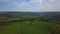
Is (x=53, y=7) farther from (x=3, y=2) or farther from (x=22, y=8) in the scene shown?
(x=3, y=2)

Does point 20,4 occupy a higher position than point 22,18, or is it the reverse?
point 20,4

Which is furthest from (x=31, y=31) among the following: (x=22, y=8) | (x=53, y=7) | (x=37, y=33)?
(x=53, y=7)

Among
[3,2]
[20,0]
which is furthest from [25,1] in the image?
[3,2]

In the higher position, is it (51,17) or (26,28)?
(51,17)

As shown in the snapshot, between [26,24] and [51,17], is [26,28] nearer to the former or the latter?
[26,24]

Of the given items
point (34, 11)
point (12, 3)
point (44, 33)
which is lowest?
point (44, 33)

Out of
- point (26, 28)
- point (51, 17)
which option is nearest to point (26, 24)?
point (26, 28)

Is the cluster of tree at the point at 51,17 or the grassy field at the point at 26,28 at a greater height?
the cluster of tree at the point at 51,17

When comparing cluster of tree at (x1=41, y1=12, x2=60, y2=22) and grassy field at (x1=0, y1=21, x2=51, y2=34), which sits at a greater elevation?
cluster of tree at (x1=41, y1=12, x2=60, y2=22)
